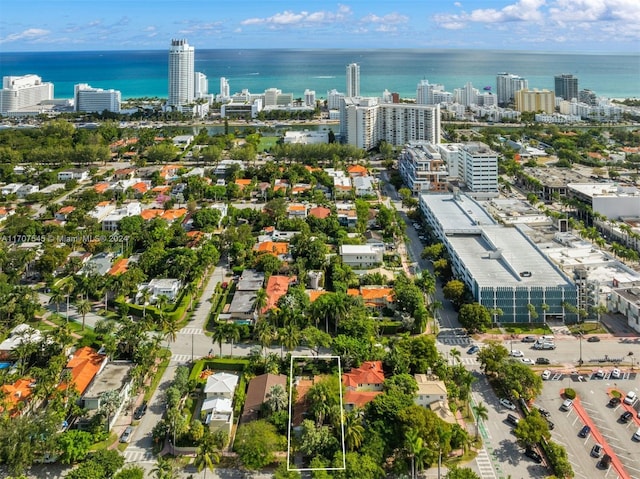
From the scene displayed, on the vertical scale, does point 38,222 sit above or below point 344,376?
above

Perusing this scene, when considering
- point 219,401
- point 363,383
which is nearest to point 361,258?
point 363,383

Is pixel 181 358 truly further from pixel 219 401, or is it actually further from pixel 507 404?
pixel 507 404

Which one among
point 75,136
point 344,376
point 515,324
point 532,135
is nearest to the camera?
point 344,376

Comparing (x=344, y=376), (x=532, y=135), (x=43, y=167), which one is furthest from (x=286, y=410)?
(x=532, y=135)

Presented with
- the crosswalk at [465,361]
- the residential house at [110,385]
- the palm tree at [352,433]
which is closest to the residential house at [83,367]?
the residential house at [110,385]

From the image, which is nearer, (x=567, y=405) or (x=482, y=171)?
(x=567, y=405)

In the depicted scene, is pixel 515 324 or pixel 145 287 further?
pixel 145 287

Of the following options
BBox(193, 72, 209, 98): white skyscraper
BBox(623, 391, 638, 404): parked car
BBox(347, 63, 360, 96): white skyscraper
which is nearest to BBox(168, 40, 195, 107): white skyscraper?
BBox(193, 72, 209, 98): white skyscraper

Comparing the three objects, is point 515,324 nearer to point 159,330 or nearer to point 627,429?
point 627,429
